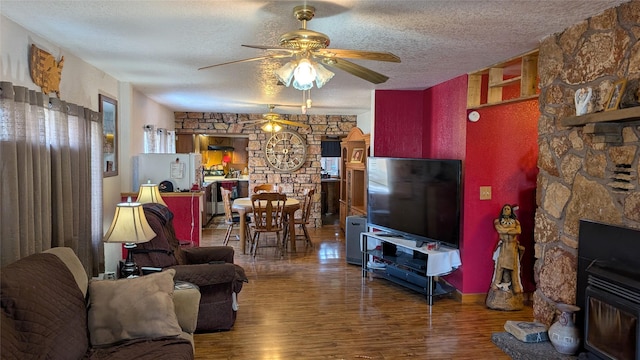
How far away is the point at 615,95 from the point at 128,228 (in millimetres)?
3238

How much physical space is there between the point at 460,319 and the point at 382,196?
1.73 m

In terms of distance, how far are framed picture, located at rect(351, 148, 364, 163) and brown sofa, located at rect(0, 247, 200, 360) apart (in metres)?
4.99

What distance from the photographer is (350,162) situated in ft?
24.9

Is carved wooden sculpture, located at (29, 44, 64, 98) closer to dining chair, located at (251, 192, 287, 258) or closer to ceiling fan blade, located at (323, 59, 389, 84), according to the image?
ceiling fan blade, located at (323, 59, 389, 84)

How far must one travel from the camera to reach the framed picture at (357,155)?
24.0ft

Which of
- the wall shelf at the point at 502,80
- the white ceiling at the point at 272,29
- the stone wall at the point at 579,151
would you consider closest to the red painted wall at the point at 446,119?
the wall shelf at the point at 502,80

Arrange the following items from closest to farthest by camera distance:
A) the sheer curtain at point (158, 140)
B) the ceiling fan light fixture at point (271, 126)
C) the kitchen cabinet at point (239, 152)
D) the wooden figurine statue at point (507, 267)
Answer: the wooden figurine statue at point (507, 267)
the sheer curtain at point (158, 140)
the ceiling fan light fixture at point (271, 126)
the kitchen cabinet at point (239, 152)

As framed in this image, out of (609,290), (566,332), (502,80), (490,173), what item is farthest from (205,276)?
(502,80)

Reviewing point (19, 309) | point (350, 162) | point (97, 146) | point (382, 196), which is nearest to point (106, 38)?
point (97, 146)

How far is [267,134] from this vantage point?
28.1 feet

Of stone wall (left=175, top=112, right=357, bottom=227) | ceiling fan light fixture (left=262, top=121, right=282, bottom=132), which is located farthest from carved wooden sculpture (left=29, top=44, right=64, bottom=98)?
stone wall (left=175, top=112, right=357, bottom=227)

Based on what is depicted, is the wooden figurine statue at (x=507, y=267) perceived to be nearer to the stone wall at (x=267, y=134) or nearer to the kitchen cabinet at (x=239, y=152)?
the stone wall at (x=267, y=134)

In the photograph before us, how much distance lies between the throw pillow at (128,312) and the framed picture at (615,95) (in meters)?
2.84

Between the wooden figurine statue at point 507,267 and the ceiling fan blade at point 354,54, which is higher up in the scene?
the ceiling fan blade at point 354,54
